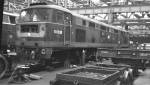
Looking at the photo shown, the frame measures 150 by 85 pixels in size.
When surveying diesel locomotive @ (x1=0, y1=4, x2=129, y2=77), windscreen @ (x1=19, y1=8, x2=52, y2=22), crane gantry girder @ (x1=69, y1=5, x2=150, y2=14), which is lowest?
diesel locomotive @ (x1=0, y1=4, x2=129, y2=77)

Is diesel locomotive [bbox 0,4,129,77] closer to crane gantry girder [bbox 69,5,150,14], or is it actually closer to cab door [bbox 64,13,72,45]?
cab door [bbox 64,13,72,45]

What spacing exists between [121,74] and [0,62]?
4.74 metres

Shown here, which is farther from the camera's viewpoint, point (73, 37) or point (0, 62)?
point (73, 37)

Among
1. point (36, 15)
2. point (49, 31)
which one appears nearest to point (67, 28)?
point (49, 31)

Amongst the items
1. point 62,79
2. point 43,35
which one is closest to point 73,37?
point 43,35

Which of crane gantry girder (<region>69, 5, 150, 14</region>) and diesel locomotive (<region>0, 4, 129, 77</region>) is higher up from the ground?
crane gantry girder (<region>69, 5, 150, 14</region>)

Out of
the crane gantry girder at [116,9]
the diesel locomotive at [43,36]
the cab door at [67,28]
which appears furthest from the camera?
the crane gantry girder at [116,9]

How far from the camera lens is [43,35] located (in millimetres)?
10398

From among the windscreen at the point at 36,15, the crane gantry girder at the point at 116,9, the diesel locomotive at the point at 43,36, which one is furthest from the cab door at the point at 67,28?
the crane gantry girder at the point at 116,9

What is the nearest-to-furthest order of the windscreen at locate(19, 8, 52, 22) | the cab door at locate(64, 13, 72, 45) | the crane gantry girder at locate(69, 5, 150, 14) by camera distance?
the windscreen at locate(19, 8, 52, 22) < the cab door at locate(64, 13, 72, 45) < the crane gantry girder at locate(69, 5, 150, 14)

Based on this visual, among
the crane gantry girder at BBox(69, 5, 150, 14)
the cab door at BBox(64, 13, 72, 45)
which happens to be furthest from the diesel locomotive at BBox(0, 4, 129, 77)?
the crane gantry girder at BBox(69, 5, 150, 14)

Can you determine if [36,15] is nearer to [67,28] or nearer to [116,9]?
[67,28]

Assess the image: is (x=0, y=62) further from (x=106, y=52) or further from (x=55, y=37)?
(x=106, y=52)

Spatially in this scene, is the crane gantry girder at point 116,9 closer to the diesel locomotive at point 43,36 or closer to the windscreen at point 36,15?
the diesel locomotive at point 43,36
